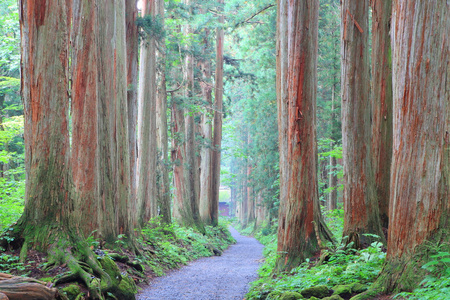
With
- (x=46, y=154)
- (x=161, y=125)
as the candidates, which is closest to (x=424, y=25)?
(x=46, y=154)

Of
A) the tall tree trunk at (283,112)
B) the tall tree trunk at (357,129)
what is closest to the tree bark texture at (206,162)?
the tall tree trunk at (283,112)

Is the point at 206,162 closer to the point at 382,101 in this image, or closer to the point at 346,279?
the point at 382,101

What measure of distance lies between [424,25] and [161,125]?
1415 cm

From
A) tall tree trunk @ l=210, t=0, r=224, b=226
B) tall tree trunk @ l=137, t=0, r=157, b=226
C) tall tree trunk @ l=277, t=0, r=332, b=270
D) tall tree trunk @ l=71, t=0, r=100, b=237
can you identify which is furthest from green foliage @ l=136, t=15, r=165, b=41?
tall tree trunk @ l=210, t=0, r=224, b=226

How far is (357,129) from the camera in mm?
8188

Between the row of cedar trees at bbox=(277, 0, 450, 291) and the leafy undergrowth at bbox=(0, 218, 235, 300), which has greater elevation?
the row of cedar trees at bbox=(277, 0, 450, 291)

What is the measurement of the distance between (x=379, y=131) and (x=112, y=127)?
6028 millimetres

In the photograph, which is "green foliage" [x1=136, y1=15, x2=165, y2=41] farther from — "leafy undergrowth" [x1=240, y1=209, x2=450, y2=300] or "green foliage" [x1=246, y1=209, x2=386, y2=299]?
"green foliage" [x1=246, y1=209, x2=386, y2=299]

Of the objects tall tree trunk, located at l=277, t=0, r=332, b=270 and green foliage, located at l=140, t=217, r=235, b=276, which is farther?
green foliage, located at l=140, t=217, r=235, b=276

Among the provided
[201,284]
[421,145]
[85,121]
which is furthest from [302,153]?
[85,121]

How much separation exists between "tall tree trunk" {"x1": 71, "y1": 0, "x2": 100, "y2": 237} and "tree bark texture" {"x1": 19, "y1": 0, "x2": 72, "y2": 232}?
212cm

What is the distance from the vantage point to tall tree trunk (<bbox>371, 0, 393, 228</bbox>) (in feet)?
29.5

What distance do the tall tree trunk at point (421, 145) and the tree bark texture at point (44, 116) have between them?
172 inches

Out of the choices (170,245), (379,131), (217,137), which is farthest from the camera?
(217,137)
